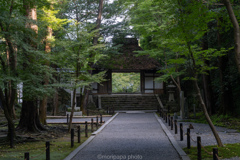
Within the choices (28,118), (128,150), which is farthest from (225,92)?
(28,118)

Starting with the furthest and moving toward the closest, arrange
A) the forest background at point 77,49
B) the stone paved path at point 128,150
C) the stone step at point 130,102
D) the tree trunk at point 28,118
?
the stone step at point 130,102
the tree trunk at point 28,118
the forest background at point 77,49
the stone paved path at point 128,150

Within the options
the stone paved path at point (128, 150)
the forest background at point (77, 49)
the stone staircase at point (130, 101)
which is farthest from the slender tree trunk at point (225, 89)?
the stone staircase at point (130, 101)

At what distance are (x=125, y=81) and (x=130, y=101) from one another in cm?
1070

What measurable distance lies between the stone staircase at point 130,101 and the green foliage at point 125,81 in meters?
9.26

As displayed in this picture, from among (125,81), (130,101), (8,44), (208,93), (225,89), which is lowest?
(130,101)

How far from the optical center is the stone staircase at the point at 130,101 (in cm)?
2587

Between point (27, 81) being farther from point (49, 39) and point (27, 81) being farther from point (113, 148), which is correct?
point (49, 39)

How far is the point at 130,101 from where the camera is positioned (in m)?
27.0

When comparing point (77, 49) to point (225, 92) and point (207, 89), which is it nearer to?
point (225, 92)

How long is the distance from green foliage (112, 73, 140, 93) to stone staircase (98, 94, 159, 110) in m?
9.26

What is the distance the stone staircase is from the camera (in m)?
25.9

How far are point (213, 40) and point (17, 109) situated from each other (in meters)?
16.2

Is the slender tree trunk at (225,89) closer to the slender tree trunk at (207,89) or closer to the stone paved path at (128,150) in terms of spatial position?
the slender tree trunk at (207,89)

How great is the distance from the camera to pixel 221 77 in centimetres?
1519
